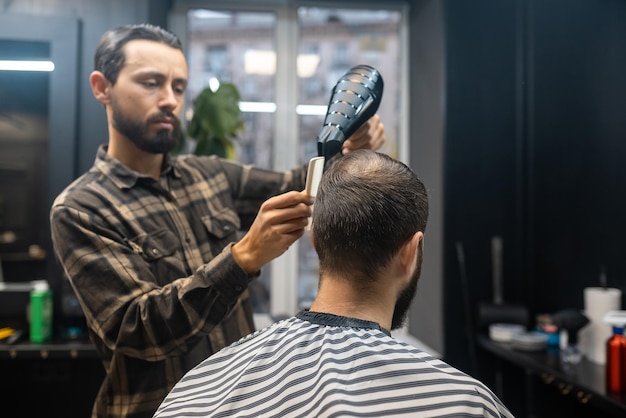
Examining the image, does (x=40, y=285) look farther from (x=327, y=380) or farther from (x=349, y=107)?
(x=327, y=380)

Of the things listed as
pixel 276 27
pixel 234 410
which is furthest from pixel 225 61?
pixel 234 410

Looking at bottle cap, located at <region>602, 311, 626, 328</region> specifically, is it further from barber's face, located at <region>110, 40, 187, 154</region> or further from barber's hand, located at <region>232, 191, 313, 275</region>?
barber's face, located at <region>110, 40, 187, 154</region>

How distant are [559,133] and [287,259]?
5.58ft

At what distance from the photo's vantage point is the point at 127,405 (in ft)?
4.93

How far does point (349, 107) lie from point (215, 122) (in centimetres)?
190

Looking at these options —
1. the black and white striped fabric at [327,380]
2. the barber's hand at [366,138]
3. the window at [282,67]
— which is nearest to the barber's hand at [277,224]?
the black and white striped fabric at [327,380]

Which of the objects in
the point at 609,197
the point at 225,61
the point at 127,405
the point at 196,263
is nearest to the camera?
the point at 127,405

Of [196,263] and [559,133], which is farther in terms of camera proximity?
[559,133]

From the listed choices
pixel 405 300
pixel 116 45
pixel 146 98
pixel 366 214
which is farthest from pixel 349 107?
pixel 116 45

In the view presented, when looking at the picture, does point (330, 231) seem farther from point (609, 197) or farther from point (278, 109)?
point (278, 109)

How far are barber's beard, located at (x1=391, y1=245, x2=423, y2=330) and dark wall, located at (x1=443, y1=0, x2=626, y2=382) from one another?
73.3 inches

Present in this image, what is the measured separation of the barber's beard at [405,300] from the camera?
47.5 inches

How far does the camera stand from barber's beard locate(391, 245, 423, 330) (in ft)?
3.96

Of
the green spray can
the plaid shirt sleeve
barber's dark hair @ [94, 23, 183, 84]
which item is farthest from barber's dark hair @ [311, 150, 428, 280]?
the green spray can
